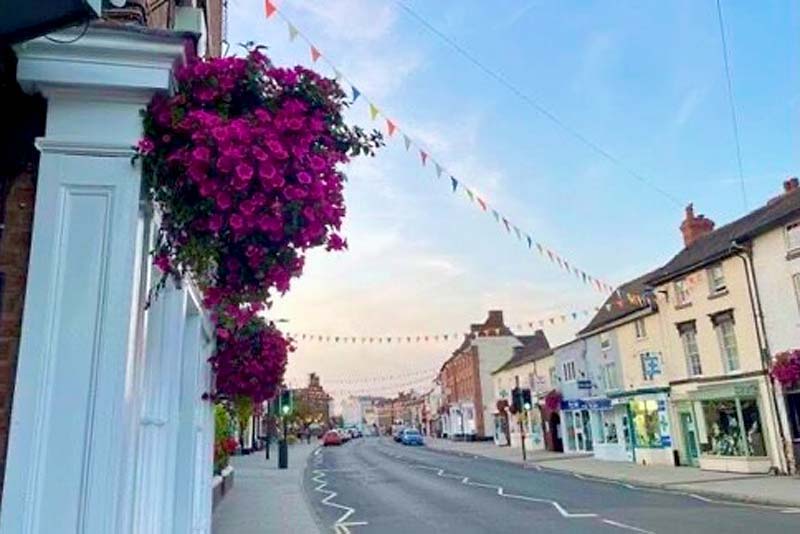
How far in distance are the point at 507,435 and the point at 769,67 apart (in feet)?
145

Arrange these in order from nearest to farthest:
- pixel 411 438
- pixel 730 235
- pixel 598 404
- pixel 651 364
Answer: pixel 730 235 → pixel 651 364 → pixel 598 404 → pixel 411 438

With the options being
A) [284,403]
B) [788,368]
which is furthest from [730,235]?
[284,403]

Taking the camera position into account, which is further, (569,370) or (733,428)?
(569,370)

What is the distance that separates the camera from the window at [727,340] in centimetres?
2353

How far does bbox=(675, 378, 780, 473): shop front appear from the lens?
21922mm

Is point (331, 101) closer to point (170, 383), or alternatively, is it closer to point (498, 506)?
point (170, 383)

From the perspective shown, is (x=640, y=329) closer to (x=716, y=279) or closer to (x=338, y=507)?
(x=716, y=279)

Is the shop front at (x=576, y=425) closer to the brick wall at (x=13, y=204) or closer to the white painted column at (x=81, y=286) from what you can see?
Result: the white painted column at (x=81, y=286)

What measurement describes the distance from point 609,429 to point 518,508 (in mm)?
19783

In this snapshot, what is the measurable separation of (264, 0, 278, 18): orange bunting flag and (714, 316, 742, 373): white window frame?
72.0ft

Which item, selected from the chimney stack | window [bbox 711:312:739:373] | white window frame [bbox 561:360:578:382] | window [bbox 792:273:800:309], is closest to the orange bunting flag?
window [bbox 792:273:800:309]

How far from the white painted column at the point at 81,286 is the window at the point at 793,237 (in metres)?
22.0

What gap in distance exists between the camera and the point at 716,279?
24250 mm

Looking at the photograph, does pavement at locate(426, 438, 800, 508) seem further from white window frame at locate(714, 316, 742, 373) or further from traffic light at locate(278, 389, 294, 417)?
traffic light at locate(278, 389, 294, 417)
